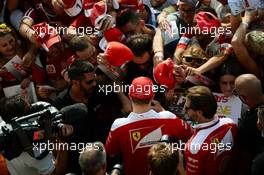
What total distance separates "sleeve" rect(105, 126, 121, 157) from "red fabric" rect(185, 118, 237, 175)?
0.50 metres

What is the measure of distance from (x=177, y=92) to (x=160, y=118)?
0.83 meters

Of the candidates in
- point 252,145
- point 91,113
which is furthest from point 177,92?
point 252,145

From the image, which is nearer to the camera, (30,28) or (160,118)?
(160,118)

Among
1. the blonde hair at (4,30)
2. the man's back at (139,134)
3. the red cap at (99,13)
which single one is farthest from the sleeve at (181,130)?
the blonde hair at (4,30)

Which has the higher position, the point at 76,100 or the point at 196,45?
the point at 196,45

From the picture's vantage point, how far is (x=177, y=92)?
447 centimetres

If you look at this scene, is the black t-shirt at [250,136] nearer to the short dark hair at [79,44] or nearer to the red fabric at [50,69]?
the short dark hair at [79,44]

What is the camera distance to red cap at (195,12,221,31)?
4.42 metres

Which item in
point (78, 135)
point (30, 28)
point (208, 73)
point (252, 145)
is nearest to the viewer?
point (252, 145)

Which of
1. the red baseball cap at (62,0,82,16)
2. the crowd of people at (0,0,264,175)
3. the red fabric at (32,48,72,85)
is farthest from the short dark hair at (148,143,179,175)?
the red baseball cap at (62,0,82,16)

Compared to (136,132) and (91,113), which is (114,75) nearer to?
(91,113)

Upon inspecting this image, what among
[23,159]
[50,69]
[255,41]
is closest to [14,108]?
[23,159]

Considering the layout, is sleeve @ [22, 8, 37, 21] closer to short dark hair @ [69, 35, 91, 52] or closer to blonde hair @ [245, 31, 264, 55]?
short dark hair @ [69, 35, 91, 52]

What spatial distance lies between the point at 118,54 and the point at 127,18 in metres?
0.60
